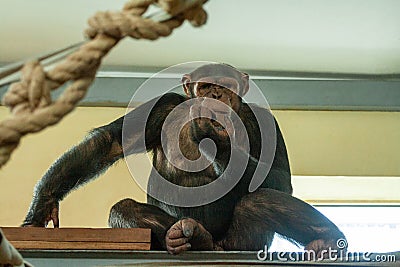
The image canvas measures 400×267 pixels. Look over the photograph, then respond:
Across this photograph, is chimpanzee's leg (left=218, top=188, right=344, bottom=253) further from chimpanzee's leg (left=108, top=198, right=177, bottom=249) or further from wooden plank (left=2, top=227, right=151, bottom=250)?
wooden plank (left=2, top=227, right=151, bottom=250)

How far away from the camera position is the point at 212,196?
0.95m

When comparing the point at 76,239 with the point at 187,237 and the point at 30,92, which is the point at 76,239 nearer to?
the point at 187,237

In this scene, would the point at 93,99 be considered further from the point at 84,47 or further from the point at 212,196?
the point at 84,47

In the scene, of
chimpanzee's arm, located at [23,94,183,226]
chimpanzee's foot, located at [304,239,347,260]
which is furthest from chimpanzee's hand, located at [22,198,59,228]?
chimpanzee's foot, located at [304,239,347,260]

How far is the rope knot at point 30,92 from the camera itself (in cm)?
27

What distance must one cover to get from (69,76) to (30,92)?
14mm

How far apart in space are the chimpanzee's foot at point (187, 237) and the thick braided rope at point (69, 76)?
55cm

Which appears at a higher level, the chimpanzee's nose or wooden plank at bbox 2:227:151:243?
the chimpanzee's nose

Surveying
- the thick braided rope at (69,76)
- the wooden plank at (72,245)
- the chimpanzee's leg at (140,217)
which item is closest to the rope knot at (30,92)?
the thick braided rope at (69,76)

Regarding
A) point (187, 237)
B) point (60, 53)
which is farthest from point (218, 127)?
point (60, 53)

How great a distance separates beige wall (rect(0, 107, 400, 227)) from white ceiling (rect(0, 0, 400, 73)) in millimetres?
124

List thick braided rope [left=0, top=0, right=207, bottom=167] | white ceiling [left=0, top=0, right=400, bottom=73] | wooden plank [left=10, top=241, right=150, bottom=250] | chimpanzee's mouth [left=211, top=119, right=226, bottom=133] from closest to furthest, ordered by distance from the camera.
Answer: thick braided rope [left=0, top=0, right=207, bottom=167] → wooden plank [left=10, top=241, right=150, bottom=250] → chimpanzee's mouth [left=211, top=119, right=226, bottom=133] → white ceiling [left=0, top=0, right=400, bottom=73]

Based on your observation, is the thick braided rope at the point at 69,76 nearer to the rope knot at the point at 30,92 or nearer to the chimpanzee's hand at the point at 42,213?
the rope knot at the point at 30,92

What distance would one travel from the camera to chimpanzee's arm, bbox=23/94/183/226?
931 mm
